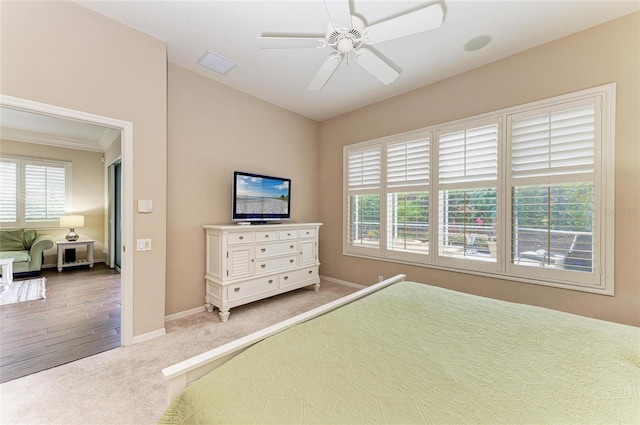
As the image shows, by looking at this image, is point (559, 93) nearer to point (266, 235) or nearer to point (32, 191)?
point (266, 235)

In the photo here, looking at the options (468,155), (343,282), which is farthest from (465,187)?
(343,282)

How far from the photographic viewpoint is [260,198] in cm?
364

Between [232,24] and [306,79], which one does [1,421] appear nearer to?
[232,24]

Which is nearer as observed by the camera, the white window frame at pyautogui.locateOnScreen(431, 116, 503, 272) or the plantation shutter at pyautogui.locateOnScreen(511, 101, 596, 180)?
the plantation shutter at pyautogui.locateOnScreen(511, 101, 596, 180)

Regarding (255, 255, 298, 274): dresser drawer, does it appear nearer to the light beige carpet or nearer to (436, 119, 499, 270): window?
the light beige carpet

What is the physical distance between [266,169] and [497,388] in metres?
3.65

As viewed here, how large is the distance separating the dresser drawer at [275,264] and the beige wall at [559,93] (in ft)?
4.12

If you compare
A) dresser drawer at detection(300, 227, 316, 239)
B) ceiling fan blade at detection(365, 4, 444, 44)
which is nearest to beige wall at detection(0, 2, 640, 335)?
dresser drawer at detection(300, 227, 316, 239)

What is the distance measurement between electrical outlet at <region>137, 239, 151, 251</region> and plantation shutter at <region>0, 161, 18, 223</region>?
494cm

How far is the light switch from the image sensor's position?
8.18 feet

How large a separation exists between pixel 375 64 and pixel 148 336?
3.25 metres

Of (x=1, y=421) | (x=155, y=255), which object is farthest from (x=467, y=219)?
(x=1, y=421)

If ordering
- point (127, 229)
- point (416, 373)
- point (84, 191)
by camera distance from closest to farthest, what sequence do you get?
point (416, 373) → point (127, 229) → point (84, 191)

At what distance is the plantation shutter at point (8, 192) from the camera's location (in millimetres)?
4930
